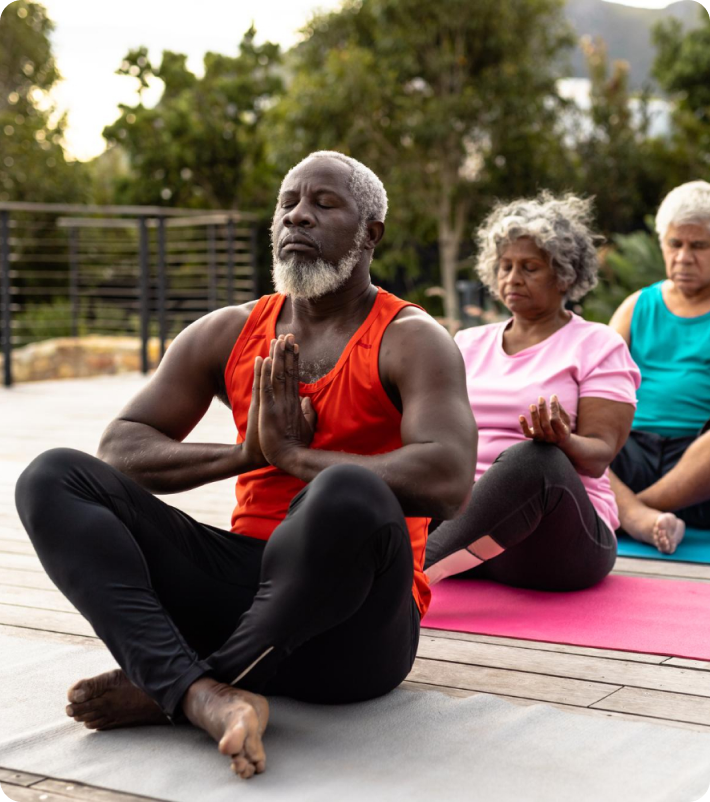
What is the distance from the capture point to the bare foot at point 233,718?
55.6 inches

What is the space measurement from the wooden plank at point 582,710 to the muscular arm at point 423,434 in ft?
1.16

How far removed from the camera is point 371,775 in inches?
57.0

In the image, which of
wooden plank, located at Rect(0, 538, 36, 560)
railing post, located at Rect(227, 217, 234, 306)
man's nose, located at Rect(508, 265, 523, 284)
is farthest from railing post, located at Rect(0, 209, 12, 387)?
man's nose, located at Rect(508, 265, 523, 284)

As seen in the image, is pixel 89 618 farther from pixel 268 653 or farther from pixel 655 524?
pixel 655 524

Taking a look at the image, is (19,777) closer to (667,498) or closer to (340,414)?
(340,414)

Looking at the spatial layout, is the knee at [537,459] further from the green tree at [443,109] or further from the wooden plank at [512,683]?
the green tree at [443,109]

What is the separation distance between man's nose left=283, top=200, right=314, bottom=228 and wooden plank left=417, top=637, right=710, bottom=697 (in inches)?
33.3

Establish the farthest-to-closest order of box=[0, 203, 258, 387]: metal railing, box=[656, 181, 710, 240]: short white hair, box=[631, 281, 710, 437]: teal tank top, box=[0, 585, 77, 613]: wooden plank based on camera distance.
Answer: box=[0, 203, 258, 387]: metal railing, box=[631, 281, 710, 437]: teal tank top, box=[656, 181, 710, 240]: short white hair, box=[0, 585, 77, 613]: wooden plank

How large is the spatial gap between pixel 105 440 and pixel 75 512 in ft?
1.18

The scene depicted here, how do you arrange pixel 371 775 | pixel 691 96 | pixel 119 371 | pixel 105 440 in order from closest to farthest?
1. pixel 371 775
2. pixel 105 440
3. pixel 119 371
4. pixel 691 96

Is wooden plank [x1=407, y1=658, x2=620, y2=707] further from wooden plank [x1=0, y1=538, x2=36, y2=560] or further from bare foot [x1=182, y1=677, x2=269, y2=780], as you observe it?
wooden plank [x1=0, y1=538, x2=36, y2=560]

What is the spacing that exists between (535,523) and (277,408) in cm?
85

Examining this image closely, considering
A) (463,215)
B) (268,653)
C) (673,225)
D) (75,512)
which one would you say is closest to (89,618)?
(75,512)

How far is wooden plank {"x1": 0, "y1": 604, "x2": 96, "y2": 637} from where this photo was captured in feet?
7.16
